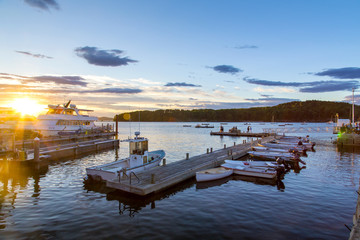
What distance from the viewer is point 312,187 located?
17844 mm

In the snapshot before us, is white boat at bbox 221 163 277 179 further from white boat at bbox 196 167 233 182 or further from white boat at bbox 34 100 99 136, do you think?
white boat at bbox 34 100 99 136

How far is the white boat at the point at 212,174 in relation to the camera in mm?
18469

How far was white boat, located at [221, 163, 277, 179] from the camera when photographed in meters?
19.7

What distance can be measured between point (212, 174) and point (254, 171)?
426cm

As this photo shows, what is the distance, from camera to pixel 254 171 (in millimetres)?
20375

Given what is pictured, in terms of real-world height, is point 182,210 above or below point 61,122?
below

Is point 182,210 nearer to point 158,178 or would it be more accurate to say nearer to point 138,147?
point 158,178

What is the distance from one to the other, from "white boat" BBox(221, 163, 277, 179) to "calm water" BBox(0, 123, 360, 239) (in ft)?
2.94

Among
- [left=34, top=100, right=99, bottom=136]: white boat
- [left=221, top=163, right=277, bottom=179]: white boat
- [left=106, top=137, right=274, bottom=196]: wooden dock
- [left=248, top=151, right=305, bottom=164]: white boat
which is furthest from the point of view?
[left=34, top=100, right=99, bottom=136]: white boat

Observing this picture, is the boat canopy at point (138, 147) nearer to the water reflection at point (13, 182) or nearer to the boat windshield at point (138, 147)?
the boat windshield at point (138, 147)

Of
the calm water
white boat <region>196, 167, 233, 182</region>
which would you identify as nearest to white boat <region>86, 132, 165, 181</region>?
the calm water

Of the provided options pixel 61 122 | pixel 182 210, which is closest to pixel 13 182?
pixel 182 210

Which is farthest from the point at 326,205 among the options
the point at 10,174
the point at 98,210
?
the point at 10,174

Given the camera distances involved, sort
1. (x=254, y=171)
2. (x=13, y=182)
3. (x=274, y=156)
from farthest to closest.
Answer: (x=274, y=156), (x=254, y=171), (x=13, y=182)
